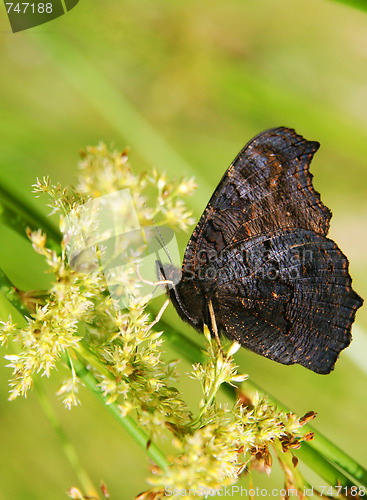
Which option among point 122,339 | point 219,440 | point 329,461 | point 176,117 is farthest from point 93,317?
point 176,117

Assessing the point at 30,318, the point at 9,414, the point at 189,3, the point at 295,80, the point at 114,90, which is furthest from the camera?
the point at 295,80

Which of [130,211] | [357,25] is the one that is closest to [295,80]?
[357,25]

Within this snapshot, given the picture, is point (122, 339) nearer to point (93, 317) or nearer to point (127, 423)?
point (93, 317)

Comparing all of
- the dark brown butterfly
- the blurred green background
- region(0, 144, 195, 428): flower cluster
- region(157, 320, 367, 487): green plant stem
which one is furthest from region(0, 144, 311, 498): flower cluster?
the blurred green background

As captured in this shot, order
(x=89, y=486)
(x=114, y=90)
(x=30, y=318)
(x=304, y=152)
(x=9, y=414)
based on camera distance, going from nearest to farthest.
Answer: (x=30, y=318), (x=89, y=486), (x=304, y=152), (x=9, y=414), (x=114, y=90)

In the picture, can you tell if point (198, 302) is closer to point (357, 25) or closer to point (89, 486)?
point (89, 486)
